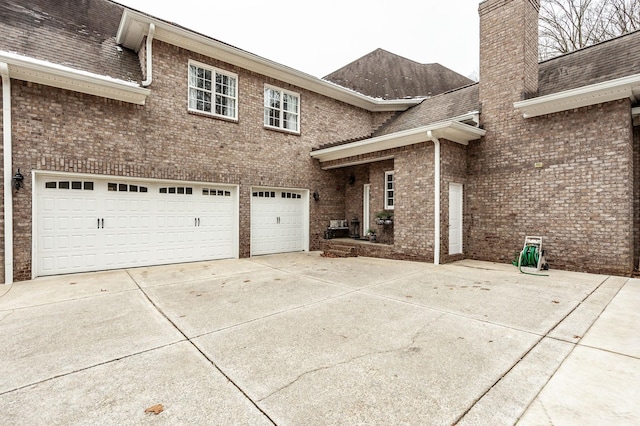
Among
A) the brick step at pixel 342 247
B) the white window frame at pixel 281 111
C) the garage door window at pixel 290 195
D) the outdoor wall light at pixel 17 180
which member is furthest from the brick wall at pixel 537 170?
the outdoor wall light at pixel 17 180

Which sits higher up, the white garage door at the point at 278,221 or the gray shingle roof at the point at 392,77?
the gray shingle roof at the point at 392,77

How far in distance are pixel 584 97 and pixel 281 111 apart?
25.5 feet

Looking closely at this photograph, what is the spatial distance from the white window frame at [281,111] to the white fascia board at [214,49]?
0.37 m

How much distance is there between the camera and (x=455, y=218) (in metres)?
8.06

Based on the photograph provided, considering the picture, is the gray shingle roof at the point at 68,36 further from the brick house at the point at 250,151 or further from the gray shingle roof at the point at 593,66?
the gray shingle roof at the point at 593,66

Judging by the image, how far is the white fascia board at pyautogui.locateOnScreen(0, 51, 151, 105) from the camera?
5.46 metres

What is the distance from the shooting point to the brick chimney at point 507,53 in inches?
296

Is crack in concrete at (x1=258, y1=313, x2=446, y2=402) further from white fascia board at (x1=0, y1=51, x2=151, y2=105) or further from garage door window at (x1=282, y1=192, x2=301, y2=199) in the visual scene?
garage door window at (x1=282, y1=192, x2=301, y2=199)

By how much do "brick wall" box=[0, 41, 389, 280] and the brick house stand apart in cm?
3

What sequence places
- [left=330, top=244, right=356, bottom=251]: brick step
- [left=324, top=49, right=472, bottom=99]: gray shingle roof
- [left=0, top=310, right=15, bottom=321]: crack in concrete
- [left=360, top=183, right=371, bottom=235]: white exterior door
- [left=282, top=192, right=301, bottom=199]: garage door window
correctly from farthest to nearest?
[left=324, top=49, right=472, bottom=99]: gray shingle roof, [left=360, top=183, right=371, bottom=235]: white exterior door, [left=282, top=192, right=301, bottom=199]: garage door window, [left=330, top=244, right=356, bottom=251]: brick step, [left=0, top=310, right=15, bottom=321]: crack in concrete

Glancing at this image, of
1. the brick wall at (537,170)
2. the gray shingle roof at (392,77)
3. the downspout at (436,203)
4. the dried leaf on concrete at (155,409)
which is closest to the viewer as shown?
the dried leaf on concrete at (155,409)

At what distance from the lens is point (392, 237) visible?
30.5ft

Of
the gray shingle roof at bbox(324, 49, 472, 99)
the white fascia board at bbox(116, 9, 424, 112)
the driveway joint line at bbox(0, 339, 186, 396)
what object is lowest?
the driveway joint line at bbox(0, 339, 186, 396)

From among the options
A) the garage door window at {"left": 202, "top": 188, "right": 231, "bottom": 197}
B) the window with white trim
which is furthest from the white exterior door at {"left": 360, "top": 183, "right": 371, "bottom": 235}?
the garage door window at {"left": 202, "top": 188, "right": 231, "bottom": 197}
